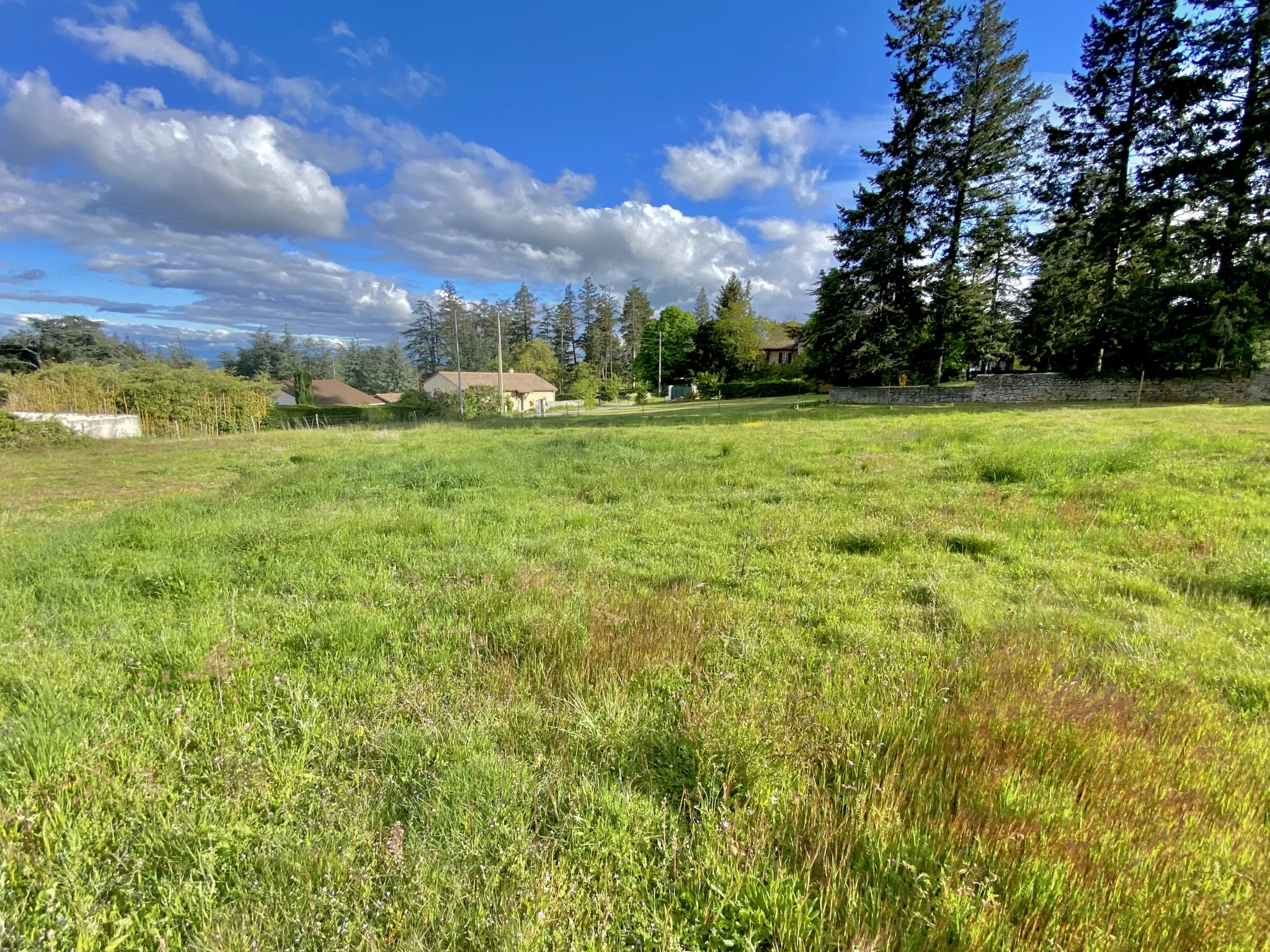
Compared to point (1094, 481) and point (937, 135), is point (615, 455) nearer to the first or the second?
point (1094, 481)

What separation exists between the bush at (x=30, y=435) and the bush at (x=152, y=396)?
299cm

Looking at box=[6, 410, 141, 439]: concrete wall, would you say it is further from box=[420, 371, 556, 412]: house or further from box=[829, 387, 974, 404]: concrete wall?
box=[829, 387, 974, 404]: concrete wall

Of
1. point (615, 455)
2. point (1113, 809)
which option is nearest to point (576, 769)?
point (1113, 809)

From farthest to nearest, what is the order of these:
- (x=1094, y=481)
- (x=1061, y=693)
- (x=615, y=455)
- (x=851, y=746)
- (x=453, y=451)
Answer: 1. (x=453, y=451)
2. (x=615, y=455)
3. (x=1094, y=481)
4. (x=1061, y=693)
5. (x=851, y=746)

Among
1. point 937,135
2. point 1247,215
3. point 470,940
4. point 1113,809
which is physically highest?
point 937,135

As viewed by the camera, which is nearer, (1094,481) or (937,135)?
(1094,481)

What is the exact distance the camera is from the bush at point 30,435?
18391 millimetres

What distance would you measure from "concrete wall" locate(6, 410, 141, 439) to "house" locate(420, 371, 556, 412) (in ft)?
100

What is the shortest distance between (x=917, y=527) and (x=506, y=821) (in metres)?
5.25

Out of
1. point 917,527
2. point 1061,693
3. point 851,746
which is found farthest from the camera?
point 917,527

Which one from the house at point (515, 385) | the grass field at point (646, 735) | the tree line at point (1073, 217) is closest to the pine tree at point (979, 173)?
the tree line at point (1073, 217)

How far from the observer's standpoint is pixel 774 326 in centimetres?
6931

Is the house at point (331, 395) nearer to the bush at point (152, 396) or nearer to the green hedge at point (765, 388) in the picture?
the bush at point (152, 396)

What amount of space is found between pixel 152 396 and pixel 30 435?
260 inches
